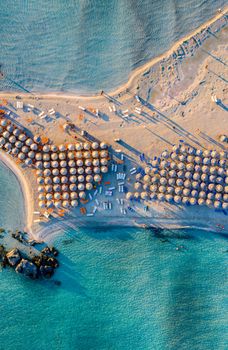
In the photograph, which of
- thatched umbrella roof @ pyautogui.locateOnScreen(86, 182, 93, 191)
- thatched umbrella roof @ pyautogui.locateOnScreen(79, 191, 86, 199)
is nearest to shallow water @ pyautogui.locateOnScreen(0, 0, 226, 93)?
thatched umbrella roof @ pyautogui.locateOnScreen(86, 182, 93, 191)

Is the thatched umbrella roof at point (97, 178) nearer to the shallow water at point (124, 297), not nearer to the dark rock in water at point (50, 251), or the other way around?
the shallow water at point (124, 297)

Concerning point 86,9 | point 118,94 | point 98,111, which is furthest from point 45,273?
point 86,9

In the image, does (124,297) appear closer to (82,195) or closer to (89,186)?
(82,195)

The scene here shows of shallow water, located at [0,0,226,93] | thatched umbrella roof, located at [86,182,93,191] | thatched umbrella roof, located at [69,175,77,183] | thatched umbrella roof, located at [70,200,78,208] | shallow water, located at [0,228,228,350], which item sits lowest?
shallow water, located at [0,228,228,350]

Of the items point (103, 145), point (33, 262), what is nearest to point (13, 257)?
point (33, 262)

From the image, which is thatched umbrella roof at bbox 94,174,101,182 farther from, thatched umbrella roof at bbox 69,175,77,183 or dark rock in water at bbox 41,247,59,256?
dark rock in water at bbox 41,247,59,256

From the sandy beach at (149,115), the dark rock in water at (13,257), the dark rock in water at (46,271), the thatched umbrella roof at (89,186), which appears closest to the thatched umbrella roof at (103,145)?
the sandy beach at (149,115)
